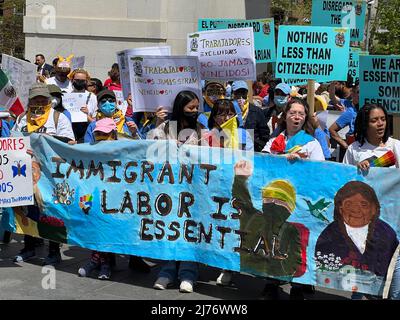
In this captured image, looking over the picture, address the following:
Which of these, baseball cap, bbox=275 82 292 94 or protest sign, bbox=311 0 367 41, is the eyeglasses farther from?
protest sign, bbox=311 0 367 41

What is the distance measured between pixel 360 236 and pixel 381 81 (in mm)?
2520

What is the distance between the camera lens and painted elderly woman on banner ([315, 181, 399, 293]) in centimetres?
546

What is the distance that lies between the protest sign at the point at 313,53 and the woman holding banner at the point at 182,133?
267cm

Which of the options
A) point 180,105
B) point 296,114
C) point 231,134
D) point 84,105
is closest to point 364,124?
point 296,114

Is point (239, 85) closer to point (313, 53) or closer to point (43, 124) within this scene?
point (313, 53)

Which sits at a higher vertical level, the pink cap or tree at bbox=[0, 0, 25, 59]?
tree at bbox=[0, 0, 25, 59]

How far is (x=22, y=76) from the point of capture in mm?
8086

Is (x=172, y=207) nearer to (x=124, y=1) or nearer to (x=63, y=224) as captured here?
(x=63, y=224)

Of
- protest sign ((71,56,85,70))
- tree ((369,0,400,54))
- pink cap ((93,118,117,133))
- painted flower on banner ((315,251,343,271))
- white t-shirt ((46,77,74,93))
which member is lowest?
painted flower on banner ((315,251,343,271))

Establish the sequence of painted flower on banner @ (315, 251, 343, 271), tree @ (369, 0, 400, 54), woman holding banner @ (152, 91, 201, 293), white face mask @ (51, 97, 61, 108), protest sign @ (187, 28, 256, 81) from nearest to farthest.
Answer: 1. painted flower on banner @ (315, 251, 343, 271)
2. woman holding banner @ (152, 91, 201, 293)
3. protest sign @ (187, 28, 256, 81)
4. white face mask @ (51, 97, 61, 108)
5. tree @ (369, 0, 400, 54)

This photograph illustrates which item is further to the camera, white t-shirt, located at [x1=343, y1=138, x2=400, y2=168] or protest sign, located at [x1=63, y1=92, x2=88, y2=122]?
protest sign, located at [x1=63, y1=92, x2=88, y2=122]

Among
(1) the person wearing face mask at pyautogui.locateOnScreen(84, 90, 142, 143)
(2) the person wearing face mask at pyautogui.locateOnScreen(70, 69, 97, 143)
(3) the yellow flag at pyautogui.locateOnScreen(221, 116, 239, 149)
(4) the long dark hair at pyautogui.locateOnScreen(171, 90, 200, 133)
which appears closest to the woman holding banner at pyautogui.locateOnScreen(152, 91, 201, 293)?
(4) the long dark hair at pyautogui.locateOnScreen(171, 90, 200, 133)
